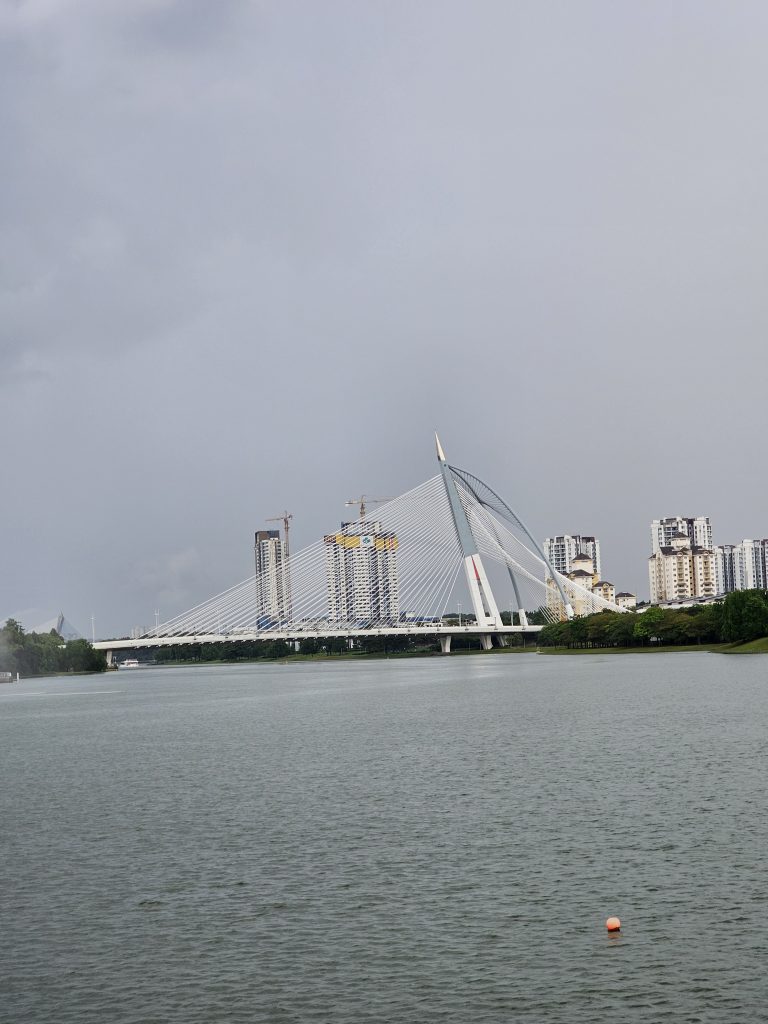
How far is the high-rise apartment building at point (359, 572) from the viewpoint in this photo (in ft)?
554

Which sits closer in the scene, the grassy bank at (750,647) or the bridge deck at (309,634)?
the grassy bank at (750,647)

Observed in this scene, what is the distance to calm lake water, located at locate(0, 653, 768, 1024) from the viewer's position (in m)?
11.0

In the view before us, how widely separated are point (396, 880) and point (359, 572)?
173 m

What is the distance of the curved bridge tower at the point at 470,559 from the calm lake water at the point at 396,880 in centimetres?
7317

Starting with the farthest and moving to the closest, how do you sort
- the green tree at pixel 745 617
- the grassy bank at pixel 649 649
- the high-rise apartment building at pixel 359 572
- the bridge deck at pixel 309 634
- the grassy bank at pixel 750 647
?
the high-rise apartment building at pixel 359 572
the bridge deck at pixel 309 634
the grassy bank at pixel 649 649
the green tree at pixel 745 617
the grassy bank at pixel 750 647

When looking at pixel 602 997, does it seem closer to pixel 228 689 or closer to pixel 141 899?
pixel 141 899

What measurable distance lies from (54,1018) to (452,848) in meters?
7.45

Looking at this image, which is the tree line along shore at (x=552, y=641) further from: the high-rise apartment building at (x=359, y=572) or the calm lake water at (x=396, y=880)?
the calm lake water at (x=396, y=880)

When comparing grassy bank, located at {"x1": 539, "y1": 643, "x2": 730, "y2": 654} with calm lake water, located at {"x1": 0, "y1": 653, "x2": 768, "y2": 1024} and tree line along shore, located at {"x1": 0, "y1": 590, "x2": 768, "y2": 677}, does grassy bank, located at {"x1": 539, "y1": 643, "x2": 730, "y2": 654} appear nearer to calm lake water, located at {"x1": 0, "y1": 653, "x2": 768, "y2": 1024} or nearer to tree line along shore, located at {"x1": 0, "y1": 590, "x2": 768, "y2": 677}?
tree line along shore, located at {"x1": 0, "y1": 590, "x2": 768, "y2": 677}

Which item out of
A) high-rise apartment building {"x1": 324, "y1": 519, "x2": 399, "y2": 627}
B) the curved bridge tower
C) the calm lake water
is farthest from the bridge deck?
the calm lake water

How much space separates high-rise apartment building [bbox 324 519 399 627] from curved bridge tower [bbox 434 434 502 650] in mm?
42819

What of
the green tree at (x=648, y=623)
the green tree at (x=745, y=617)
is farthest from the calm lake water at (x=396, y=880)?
the green tree at (x=648, y=623)

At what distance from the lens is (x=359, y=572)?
18862cm

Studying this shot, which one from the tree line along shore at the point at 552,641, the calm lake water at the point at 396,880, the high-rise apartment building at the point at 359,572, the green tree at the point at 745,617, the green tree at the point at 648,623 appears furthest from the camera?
the high-rise apartment building at the point at 359,572
